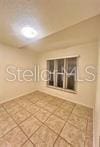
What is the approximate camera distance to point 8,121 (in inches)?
77.7

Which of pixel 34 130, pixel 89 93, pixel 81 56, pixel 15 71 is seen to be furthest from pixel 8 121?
pixel 81 56

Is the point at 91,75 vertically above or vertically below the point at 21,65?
below

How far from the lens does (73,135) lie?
5.19 ft

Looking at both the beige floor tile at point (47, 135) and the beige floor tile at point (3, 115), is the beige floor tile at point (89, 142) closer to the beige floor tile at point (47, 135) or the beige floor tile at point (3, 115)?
the beige floor tile at point (47, 135)

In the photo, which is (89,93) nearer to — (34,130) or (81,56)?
(81,56)

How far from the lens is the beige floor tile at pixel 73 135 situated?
4.71 ft

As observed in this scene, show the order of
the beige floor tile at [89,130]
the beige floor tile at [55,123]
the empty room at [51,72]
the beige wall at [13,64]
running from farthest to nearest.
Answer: the beige wall at [13,64]
the beige floor tile at [55,123]
the beige floor tile at [89,130]
the empty room at [51,72]

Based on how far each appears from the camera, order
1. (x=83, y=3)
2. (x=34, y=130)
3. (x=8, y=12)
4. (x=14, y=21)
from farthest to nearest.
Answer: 1. (x=34, y=130)
2. (x=14, y=21)
3. (x=8, y=12)
4. (x=83, y=3)

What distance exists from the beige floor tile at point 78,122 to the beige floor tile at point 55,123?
0.80 ft

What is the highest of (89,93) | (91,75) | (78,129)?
(91,75)

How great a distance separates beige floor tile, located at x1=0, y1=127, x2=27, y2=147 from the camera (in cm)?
138

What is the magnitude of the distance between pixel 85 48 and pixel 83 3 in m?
1.93

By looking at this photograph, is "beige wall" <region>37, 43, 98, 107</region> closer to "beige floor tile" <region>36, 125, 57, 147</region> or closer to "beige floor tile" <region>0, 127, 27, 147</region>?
"beige floor tile" <region>36, 125, 57, 147</region>

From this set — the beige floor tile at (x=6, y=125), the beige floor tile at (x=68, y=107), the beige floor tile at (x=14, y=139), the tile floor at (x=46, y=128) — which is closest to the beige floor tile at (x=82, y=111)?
the tile floor at (x=46, y=128)
